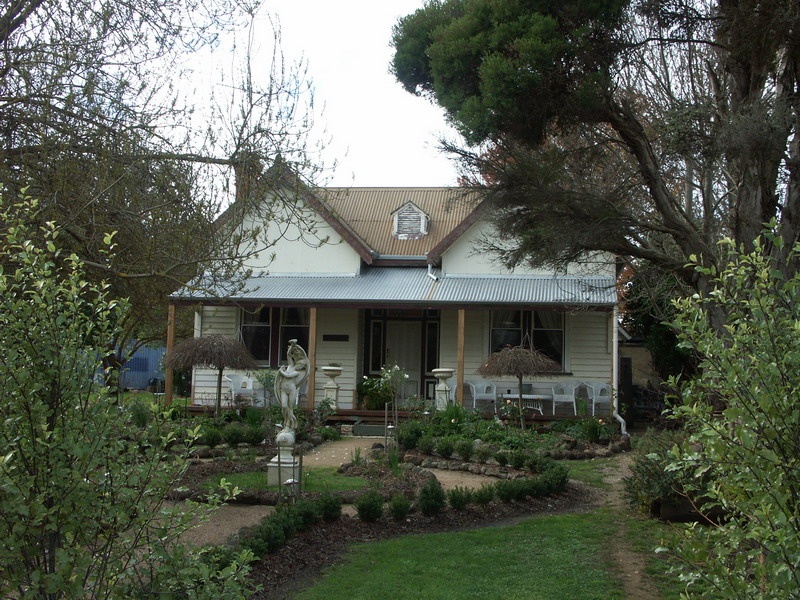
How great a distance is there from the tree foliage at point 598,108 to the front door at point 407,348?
41.9 feet

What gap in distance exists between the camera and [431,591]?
6.79m

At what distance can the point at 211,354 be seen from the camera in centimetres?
1777

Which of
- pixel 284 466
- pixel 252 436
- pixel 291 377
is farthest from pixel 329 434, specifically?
pixel 284 466

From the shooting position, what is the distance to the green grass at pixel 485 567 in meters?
6.79

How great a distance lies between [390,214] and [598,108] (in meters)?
16.5

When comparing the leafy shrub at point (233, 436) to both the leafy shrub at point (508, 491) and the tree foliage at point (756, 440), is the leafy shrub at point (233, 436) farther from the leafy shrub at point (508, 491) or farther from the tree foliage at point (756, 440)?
the tree foliage at point (756, 440)

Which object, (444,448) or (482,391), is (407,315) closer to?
(482,391)

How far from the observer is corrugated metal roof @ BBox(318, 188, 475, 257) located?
23.9m

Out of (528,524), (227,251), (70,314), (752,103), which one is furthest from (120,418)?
(752,103)

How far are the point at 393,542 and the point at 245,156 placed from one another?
179 inches

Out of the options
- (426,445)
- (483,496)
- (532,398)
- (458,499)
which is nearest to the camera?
(458,499)

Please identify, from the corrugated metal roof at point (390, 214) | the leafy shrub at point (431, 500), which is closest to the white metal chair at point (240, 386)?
the corrugated metal roof at point (390, 214)

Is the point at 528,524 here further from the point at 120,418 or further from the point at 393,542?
the point at 120,418

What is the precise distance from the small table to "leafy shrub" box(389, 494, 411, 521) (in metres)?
10.8
